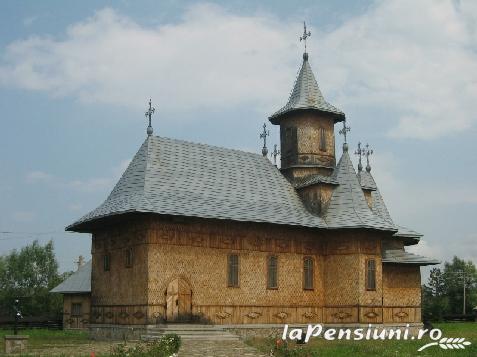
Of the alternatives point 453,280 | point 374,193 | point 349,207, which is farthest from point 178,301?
point 453,280

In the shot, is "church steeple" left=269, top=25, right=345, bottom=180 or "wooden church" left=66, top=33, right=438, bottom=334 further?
"church steeple" left=269, top=25, right=345, bottom=180

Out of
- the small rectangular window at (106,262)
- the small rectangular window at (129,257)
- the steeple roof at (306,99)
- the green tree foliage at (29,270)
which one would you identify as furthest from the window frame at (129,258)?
the green tree foliage at (29,270)

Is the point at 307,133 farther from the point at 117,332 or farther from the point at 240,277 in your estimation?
the point at 117,332

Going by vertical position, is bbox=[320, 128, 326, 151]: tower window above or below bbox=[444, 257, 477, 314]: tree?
above

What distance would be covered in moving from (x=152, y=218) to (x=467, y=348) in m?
11.8

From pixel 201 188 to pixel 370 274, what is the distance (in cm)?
804

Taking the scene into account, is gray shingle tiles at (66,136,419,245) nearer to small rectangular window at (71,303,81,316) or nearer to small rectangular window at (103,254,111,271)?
small rectangular window at (103,254,111,271)

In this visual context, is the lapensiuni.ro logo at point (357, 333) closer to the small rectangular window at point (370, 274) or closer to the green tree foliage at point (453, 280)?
the small rectangular window at point (370, 274)

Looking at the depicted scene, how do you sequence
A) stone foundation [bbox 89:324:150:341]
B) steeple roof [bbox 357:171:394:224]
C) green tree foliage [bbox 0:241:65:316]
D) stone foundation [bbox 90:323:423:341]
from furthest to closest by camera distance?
green tree foliage [bbox 0:241:65:316] → steeple roof [bbox 357:171:394:224] → stone foundation [bbox 90:323:423:341] → stone foundation [bbox 89:324:150:341]

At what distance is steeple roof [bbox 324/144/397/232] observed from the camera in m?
29.3

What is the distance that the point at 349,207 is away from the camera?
3028 cm

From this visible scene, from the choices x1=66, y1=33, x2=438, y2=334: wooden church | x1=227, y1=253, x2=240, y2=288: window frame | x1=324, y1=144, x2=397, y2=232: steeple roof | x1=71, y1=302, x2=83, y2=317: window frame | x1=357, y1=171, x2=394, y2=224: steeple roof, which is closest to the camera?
x1=66, y1=33, x2=438, y2=334: wooden church

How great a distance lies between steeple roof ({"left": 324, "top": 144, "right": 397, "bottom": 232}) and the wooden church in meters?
0.05

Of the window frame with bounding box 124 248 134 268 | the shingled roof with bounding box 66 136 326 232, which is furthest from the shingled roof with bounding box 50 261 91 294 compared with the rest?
the window frame with bounding box 124 248 134 268
